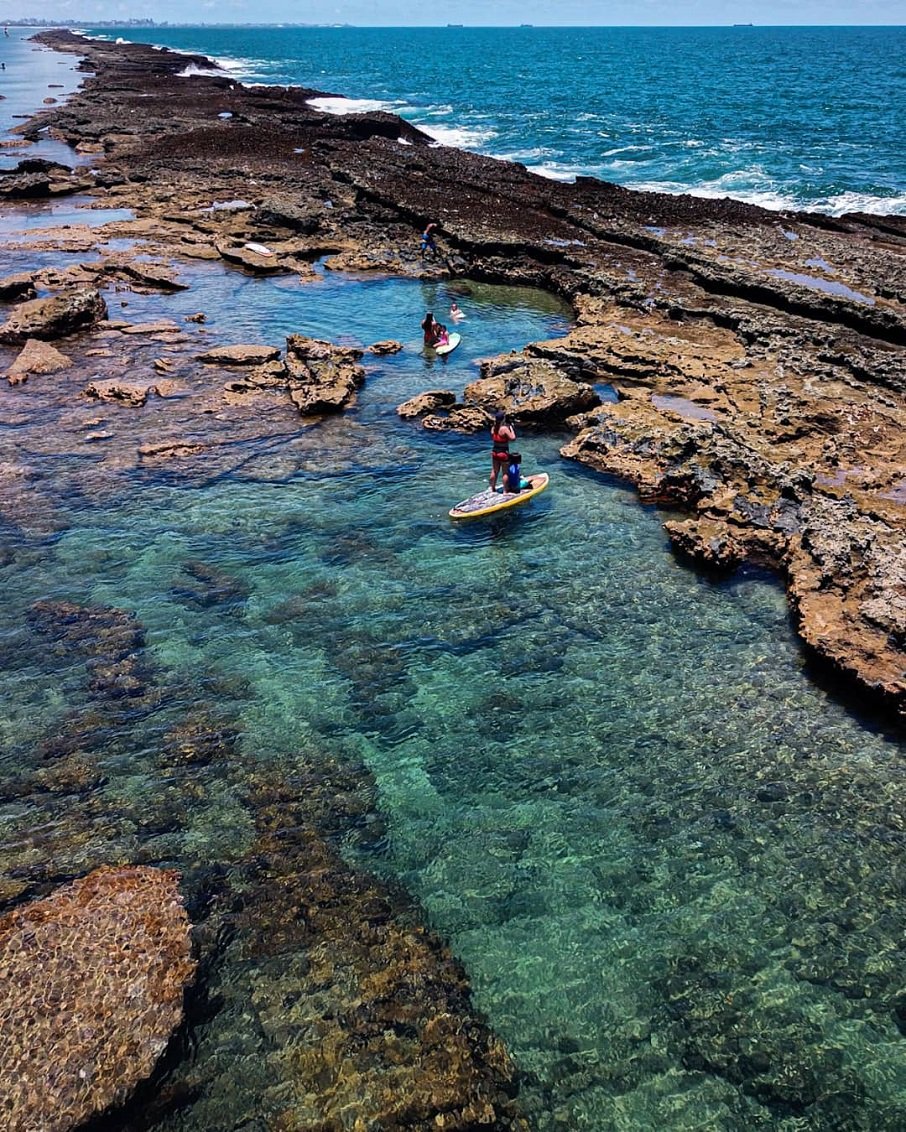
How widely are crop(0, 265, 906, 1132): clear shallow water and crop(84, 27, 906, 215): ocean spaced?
4204 cm

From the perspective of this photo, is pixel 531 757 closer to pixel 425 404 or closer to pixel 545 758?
pixel 545 758

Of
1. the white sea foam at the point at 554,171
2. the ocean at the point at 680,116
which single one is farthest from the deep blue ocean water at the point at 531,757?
the white sea foam at the point at 554,171

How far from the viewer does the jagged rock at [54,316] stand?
24.4 m

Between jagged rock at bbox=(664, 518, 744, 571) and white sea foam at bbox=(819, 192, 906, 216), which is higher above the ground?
white sea foam at bbox=(819, 192, 906, 216)

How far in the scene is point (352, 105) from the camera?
9319cm

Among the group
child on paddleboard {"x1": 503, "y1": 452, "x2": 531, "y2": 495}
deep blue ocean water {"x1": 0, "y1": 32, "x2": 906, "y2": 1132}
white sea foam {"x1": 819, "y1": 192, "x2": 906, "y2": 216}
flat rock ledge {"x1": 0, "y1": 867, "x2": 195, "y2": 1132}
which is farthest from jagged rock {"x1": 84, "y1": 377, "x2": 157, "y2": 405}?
white sea foam {"x1": 819, "y1": 192, "x2": 906, "y2": 216}

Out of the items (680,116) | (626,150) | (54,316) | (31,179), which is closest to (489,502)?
(54,316)

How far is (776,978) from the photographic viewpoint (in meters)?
7.84

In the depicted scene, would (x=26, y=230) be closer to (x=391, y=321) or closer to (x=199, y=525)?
(x=391, y=321)

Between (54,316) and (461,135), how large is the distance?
6417 centimetres

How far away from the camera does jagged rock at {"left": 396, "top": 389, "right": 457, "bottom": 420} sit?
2048cm

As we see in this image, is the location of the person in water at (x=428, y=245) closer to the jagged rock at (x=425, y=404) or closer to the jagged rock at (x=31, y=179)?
the jagged rock at (x=425, y=404)

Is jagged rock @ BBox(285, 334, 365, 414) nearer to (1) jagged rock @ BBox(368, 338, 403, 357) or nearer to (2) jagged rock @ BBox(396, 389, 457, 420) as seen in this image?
(1) jagged rock @ BBox(368, 338, 403, 357)

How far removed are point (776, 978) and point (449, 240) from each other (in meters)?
35.3
